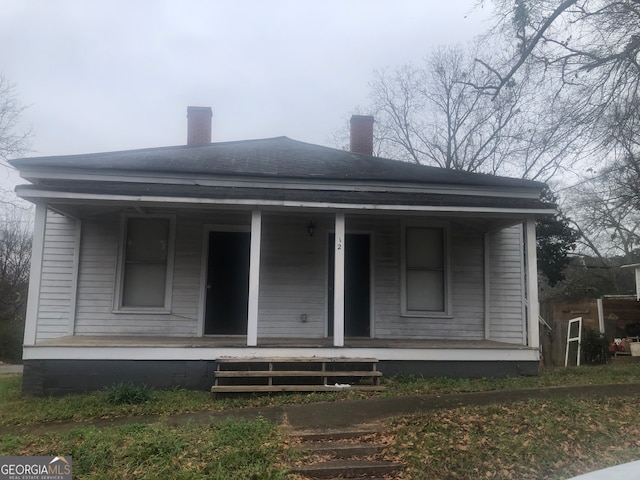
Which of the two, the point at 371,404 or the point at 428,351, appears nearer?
the point at 371,404

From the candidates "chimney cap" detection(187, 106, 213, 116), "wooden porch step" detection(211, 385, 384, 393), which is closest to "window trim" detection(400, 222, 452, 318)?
"wooden porch step" detection(211, 385, 384, 393)

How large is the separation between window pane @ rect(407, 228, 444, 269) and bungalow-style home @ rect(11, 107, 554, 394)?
0.07 ft

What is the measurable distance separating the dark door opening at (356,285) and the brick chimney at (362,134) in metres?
4.36

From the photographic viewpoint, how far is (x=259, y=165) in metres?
10.0

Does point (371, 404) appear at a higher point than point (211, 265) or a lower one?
lower

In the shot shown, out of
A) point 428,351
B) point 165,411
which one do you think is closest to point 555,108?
point 428,351

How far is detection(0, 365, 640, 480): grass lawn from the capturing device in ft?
14.3

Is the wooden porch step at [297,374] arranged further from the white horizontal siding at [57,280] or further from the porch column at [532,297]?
the white horizontal siding at [57,280]

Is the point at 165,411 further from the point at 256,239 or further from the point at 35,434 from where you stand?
the point at 256,239

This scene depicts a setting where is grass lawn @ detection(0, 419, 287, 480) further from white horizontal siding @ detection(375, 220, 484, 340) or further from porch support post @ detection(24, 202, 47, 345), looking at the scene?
white horizontal siding @ detection(375, 220, 484, 340)

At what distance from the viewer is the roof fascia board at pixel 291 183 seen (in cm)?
881

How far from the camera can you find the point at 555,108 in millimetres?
11508

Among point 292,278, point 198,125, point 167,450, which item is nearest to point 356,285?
point 292,278

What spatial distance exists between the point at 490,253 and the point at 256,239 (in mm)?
4795
